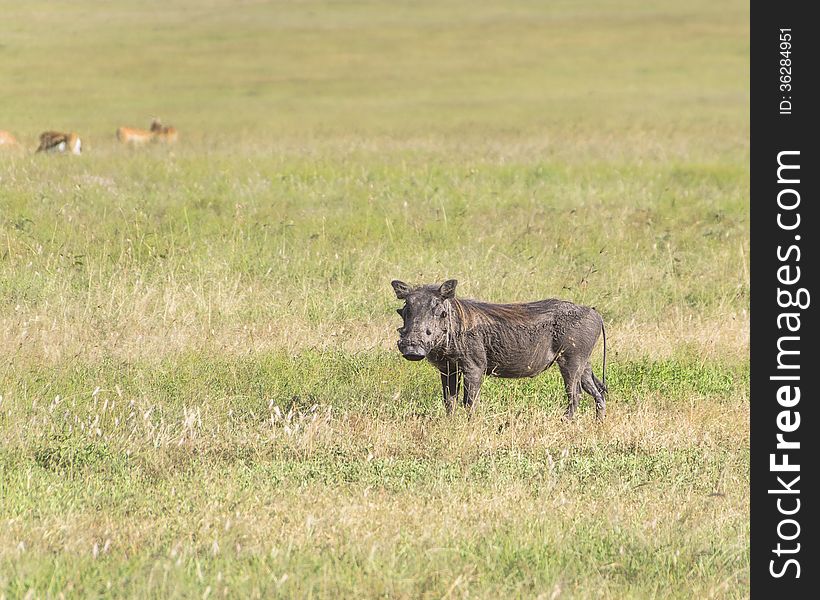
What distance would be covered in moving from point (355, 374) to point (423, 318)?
5.16 ft

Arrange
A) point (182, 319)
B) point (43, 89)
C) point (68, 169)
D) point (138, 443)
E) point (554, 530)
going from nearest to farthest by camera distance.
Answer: point (554, 530)
point (138, 443)
point (182, 319)
point (68, 169)
point (43, 89)

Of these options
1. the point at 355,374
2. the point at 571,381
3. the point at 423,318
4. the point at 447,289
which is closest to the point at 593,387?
the point at 571,381

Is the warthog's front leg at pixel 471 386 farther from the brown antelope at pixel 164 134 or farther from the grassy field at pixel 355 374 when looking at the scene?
the brown antelope at pixel 164 134

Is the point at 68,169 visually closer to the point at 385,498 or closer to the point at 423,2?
the point at 385,498

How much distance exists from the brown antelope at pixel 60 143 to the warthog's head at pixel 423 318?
593 inches

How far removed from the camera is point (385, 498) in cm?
649

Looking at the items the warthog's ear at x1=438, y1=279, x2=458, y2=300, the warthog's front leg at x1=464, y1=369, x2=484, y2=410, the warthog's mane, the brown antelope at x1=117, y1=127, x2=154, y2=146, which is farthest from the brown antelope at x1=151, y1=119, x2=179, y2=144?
the warthog's ear at x1=438, y1=279, x2=458, y2=300

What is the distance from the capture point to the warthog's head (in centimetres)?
760

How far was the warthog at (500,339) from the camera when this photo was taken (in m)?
7.91
